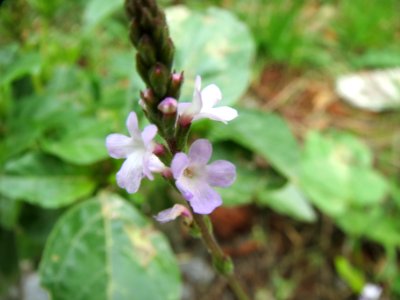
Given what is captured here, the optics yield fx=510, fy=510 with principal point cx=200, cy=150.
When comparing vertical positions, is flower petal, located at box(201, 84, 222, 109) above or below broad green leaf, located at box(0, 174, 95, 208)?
above

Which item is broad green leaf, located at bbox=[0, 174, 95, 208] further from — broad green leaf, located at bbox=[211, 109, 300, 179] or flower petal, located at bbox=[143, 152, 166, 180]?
flower petal, located at bbox=[143, 152, 166, 180]

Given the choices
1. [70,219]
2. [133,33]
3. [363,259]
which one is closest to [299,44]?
[363,259]

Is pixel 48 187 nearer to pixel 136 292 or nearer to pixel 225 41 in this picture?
pixel 136 292

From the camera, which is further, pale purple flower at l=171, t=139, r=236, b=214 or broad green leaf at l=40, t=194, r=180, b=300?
broad green leaf at l=40, t=194, r=180, b=300

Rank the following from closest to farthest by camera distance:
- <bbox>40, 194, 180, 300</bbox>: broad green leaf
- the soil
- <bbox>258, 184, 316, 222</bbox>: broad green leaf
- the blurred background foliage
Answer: <bbox>40, 194, 180, 300</bbox>: broad green leaf, the blurred background foliage, <bbox>258, 184, 316, 222</bbox>: broad green leaf, the soil

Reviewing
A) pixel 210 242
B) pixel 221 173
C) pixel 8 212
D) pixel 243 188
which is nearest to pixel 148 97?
pixel 221 173

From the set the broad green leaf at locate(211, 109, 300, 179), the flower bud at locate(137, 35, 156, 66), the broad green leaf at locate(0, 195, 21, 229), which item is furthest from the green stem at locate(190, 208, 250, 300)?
the broad green leaf at locate(0, 195, 21, 229)
